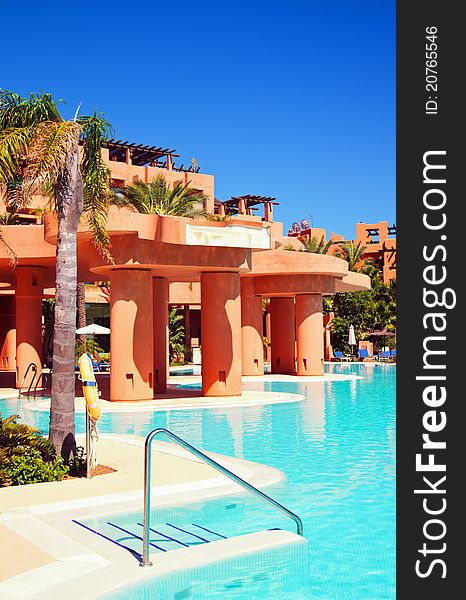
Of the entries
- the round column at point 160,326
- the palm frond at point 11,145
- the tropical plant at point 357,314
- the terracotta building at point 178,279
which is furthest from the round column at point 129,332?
the tropical plant at point 357,314

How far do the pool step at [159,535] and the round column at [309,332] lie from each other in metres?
24.5

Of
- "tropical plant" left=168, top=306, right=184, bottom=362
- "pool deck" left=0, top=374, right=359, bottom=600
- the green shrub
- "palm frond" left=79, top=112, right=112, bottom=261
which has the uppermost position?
"palm frond" left=79, top=112, right=112, bottom=261

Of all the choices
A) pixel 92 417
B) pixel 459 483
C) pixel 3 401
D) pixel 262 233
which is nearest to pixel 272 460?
pixel 92 417

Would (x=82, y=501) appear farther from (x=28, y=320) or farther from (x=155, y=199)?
(x=155, y=199)

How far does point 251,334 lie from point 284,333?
264 centimetres

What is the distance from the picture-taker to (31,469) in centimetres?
1054

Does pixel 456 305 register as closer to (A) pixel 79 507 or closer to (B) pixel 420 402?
(B) pixel 420 402

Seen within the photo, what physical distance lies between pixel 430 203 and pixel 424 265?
49 centimetres

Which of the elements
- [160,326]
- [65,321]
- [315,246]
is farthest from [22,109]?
[315,246]

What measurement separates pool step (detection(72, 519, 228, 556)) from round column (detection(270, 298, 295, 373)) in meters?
27.4

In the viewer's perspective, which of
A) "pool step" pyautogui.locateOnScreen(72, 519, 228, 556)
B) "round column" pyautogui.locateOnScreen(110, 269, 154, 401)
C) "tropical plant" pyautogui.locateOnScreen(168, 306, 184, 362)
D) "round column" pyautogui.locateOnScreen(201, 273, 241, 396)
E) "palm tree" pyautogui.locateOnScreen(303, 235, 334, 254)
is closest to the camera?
"pool step" pyautogui.locateOnScreen(72, 519, 228, 556)

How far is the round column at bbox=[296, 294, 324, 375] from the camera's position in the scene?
1296 inches

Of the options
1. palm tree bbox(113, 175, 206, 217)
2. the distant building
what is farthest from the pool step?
the distant building

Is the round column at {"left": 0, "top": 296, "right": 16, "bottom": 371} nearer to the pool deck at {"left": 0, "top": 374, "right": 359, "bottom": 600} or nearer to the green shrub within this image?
the pool deck at {"left": 0, "top": 374, "right": 359, "bottom": 600}
